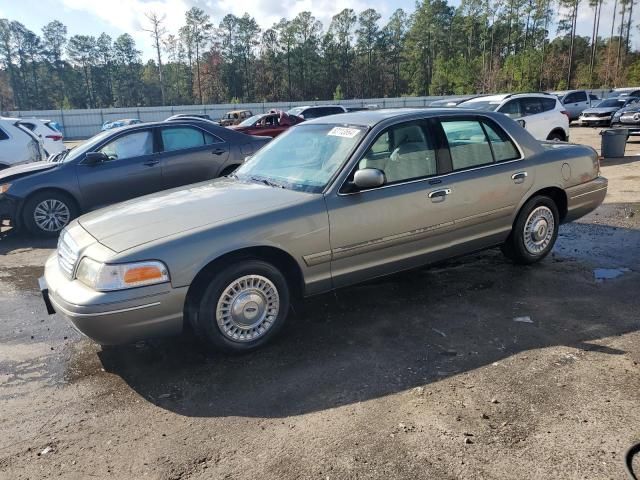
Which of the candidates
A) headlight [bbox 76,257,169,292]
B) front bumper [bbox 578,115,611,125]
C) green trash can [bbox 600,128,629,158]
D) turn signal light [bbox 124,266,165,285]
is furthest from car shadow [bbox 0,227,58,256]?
front bumper [bbox 578,115,611,125]

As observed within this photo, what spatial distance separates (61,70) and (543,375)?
9209 centimetres

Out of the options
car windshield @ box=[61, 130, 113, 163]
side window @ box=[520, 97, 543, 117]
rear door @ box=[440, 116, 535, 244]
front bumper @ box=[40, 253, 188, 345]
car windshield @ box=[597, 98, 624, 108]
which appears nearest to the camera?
front bumper @ box=[40, 253, 188, 345]

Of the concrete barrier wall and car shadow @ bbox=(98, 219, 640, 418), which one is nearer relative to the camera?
car shadow @ bbox=(98, 219, 640, 418)

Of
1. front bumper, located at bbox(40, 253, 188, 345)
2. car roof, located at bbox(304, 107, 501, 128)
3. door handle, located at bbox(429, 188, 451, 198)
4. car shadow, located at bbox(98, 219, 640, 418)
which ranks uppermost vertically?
car roof, located at bbox(304, 107, 501, 128)

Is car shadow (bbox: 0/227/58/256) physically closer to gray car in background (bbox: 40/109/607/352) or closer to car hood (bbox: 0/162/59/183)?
car hood (bbox: 0/162/59/183)

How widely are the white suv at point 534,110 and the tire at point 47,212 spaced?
8878 mm

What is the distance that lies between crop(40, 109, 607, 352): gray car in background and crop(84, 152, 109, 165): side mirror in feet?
12.0

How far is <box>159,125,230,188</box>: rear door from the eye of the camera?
822 centimetres

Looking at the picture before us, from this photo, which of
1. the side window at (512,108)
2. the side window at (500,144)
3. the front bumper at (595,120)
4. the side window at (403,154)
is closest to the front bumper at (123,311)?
the side window at (403,154)

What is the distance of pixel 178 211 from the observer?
3.98 m

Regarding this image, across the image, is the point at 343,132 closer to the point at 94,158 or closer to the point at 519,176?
the point at 519,176

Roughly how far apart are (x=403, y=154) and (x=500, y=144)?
1.21m

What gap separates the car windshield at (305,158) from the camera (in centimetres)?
426

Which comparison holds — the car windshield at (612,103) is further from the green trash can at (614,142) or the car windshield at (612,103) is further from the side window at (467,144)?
the side window at (467,144)
